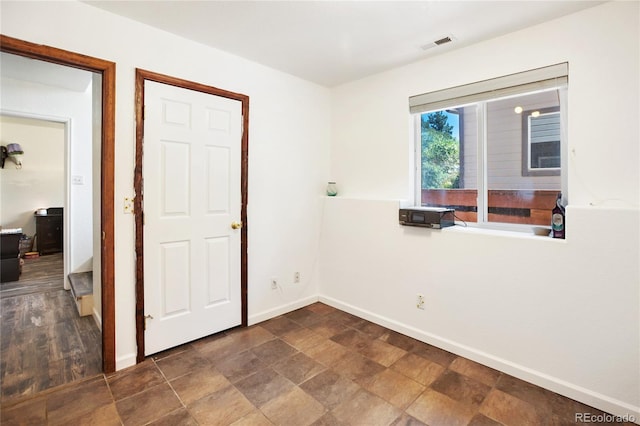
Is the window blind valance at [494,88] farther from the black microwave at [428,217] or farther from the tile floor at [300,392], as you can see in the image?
the tile floor at [300,392]

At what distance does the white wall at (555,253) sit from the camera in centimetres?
181

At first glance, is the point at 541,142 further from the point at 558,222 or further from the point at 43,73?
the point at 43,73

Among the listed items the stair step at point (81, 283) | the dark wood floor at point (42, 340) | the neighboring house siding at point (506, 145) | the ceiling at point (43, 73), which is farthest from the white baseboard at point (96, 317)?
the neighboring house siding at point (506, 145)

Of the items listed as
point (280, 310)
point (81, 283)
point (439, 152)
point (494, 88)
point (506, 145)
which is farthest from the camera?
point (81, 283)

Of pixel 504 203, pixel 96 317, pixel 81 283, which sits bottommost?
pixel 96 317

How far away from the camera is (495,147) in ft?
8.42

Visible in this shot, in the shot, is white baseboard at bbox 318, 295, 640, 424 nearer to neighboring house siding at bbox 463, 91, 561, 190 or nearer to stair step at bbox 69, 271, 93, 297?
neighboring house siding at bbox 463, 91, 561, 190

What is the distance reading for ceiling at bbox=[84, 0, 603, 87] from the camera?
195 centimetres

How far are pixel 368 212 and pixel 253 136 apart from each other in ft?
4.34

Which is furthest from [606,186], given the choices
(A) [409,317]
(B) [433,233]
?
(A) [409,317]

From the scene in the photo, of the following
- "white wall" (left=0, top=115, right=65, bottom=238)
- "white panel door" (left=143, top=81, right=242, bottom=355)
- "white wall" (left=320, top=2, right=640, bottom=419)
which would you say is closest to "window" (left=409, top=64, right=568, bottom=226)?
"white wall" (left=320, top=2, right=640, bottom=419)

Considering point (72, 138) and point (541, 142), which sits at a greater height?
point (72, 138)

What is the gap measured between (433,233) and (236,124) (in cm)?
194

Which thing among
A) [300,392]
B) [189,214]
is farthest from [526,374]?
[189,214]
